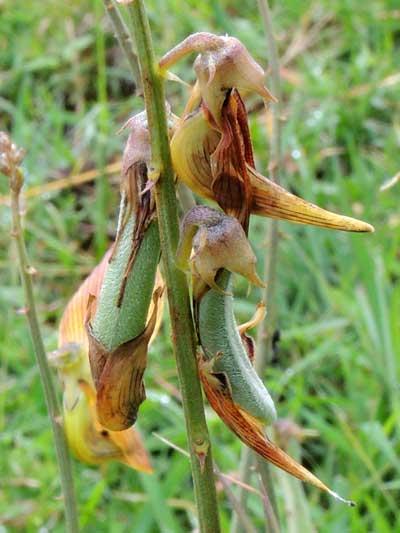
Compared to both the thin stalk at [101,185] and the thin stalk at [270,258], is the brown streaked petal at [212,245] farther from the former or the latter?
the thin stalk at [101,185]

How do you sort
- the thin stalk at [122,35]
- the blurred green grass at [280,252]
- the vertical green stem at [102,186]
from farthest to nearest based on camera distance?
1. the vertical green stem at [102,186]
2. the blurred green grass at [280,252]
3. the thin stalk at [122,35]

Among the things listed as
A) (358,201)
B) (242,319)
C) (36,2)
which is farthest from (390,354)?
(36,2)

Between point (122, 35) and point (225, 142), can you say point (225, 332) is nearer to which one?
point (225, 142)

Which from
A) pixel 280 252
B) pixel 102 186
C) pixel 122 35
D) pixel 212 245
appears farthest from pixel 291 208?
pixel 102 186

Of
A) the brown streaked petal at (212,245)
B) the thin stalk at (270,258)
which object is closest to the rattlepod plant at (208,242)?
Answer: the brown streaked petal at (212,245)

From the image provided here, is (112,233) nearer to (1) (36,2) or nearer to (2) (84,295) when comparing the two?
(1) (36,2)
